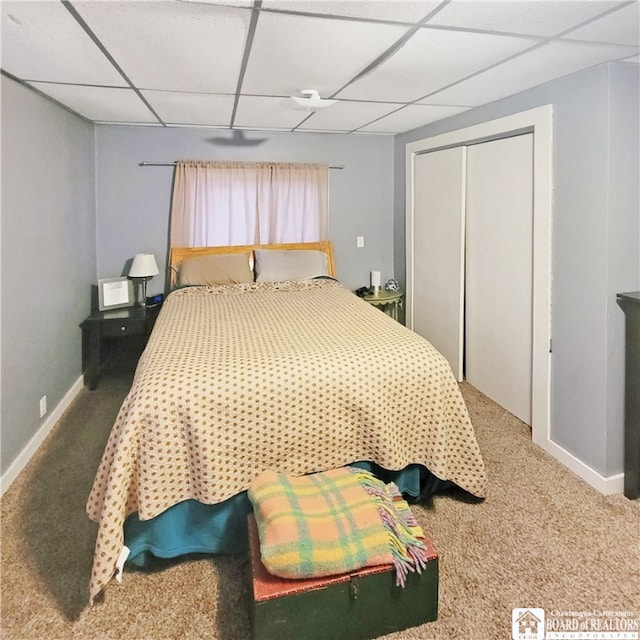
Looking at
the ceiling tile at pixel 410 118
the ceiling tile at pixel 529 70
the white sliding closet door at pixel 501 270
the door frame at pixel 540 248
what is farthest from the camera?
the ceiling tile at pixel 410 118

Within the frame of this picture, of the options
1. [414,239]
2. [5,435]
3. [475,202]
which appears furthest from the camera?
[414,239]

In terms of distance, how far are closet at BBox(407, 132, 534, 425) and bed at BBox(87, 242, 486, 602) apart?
1.08 m

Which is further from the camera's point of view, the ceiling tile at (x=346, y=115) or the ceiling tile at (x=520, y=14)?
the ceiling tile at (x=346, y=115)

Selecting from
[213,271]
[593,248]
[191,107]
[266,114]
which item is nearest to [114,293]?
[213,271]

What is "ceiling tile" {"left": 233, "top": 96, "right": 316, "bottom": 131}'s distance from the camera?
114 inches

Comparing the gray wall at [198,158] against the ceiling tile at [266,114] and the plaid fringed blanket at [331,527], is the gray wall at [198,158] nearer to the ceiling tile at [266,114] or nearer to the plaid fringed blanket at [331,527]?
the ceiling tile at [266,114]

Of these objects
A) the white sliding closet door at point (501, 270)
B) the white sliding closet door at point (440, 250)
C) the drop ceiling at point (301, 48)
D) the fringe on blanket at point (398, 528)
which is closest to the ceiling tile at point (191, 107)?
the drop ceiling at point (301, 48)

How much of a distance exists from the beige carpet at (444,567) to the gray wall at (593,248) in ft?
1.11

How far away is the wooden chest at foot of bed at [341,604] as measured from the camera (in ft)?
4.70

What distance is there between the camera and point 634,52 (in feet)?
6.55

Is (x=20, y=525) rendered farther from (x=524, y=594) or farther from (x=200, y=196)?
(x=200, y=196)

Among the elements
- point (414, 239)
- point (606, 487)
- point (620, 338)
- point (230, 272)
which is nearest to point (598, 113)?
point (620, 338)

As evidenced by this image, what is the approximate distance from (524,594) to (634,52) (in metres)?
2.20

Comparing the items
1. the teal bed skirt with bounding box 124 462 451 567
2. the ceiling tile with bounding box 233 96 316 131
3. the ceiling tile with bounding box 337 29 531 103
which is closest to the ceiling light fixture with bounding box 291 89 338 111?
the ceiling tile with bounding box 337 29 531 103
